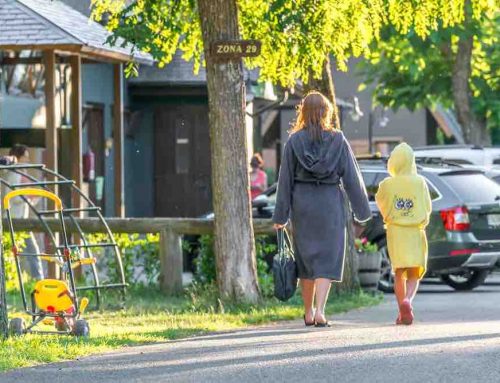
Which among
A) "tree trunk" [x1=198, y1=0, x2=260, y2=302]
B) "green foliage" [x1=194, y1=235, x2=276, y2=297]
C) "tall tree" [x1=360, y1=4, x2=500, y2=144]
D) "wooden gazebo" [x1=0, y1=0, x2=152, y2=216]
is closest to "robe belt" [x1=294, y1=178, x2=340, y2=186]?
"tree trunk" [x1=198, y1=0, x2=260, y2=302]

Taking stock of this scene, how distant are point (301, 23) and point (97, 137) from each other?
13.4 meters

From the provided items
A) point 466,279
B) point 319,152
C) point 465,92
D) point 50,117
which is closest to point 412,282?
point 319,152

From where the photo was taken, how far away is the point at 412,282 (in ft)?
46.1

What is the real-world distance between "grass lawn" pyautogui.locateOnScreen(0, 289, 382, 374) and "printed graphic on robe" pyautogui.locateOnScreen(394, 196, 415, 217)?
1334 millimetres

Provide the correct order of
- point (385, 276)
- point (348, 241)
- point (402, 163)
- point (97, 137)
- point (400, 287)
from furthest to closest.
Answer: point (97, 137), point (385, 276), point (348, 241), point (402, 163), point (400, 287)

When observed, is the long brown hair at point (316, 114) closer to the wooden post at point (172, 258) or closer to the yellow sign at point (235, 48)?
the yellow sign at point (235, 48)

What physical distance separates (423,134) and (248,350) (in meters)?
45.9

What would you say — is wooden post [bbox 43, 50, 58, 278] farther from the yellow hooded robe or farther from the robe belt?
the robe belt

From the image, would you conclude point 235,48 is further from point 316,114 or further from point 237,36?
point 316,114

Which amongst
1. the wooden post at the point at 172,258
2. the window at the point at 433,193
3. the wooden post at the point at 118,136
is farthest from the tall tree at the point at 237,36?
the wooden post at the point at 118,136

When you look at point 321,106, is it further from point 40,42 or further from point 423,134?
point 423,134

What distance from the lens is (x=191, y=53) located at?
57.8 ft

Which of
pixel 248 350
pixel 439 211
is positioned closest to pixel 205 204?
pixel 439 211

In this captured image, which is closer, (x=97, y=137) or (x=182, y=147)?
(x=97, y=137)
